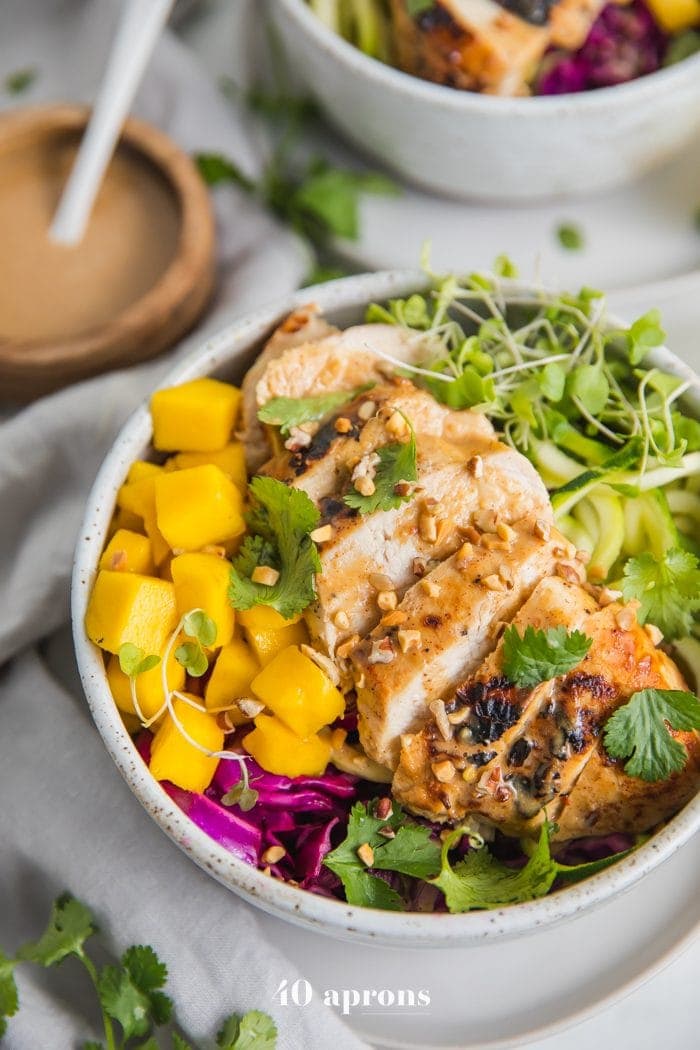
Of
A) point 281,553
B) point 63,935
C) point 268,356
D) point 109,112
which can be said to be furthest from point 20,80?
point 63,935

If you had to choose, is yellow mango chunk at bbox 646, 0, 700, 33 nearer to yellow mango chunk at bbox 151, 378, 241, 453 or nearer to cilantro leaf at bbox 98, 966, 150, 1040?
yellow mango chunk at bbox 151, 378, 241, 453

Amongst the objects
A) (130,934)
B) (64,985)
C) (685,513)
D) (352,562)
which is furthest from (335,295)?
(64,985)

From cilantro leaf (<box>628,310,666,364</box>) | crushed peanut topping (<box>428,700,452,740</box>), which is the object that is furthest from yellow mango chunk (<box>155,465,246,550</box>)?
cilantro leaf (<box>628,310,666,364</box>)

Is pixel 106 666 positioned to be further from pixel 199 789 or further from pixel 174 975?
pixel 174 975

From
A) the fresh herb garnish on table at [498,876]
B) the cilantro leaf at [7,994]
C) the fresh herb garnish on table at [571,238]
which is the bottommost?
the cilantro leaf at [7,994]

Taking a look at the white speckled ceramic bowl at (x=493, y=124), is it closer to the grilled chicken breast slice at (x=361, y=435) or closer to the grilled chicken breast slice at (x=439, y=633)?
the grilled chicken breast slice at (x=361, y=435)

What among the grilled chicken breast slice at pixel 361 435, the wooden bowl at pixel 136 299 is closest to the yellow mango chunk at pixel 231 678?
the grilled chicken breast slice at pixel 361 435

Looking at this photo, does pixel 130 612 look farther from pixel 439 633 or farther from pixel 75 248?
pixel 75 248

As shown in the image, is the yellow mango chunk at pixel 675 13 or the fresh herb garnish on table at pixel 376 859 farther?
the yellow mango chunk at pixel 675 13
